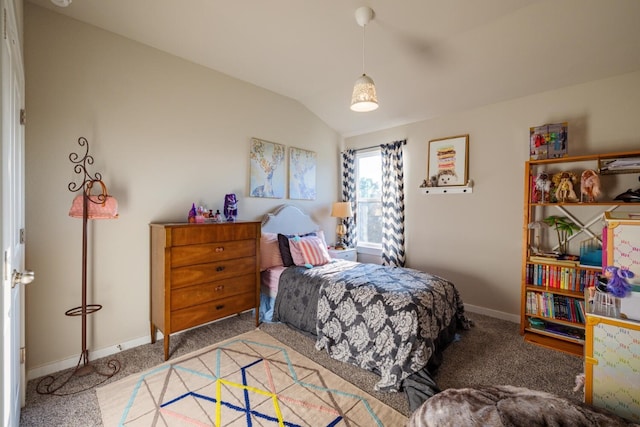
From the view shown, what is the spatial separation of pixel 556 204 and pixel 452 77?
1.63m

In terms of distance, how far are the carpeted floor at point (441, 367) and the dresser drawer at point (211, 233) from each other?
38.4 inches

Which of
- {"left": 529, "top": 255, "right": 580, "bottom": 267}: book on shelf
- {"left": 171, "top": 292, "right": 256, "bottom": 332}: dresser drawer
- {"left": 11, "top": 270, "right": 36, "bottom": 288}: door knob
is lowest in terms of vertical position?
{"left": 171, "top": 292, "right": 256, "bottom": 332}: dresser drawer

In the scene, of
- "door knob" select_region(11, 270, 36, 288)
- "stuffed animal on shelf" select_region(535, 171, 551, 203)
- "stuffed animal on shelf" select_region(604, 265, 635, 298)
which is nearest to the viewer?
"door knob" select_region(11, 270, 36, 288)

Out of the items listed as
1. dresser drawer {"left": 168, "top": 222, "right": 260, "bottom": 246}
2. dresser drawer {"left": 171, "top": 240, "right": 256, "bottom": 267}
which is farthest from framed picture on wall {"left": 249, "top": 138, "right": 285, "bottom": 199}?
dresser drawer {"left": 171, "top": 240, "right": 256, "bottom": 267}

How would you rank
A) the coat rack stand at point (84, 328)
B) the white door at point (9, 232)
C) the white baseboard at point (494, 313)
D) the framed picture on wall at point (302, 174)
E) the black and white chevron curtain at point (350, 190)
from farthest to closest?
the black and white chevron curtain at point (350, 190)
the framed picture on wall at point (302, 174)
the white baseboard at point (494, 313)
the coat rack stand at point (84, 328)
the white door at point (9, 232)

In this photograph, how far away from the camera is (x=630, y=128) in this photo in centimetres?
250

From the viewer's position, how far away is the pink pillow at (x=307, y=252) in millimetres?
3174

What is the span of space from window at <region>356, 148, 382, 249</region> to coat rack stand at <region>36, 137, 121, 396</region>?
3360 millimetres

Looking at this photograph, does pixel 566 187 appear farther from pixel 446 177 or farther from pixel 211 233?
pixel 211 233

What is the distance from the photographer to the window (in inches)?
173

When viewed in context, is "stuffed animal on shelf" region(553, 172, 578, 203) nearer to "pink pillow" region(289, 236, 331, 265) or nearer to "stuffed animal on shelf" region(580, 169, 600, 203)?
"stuffed animal on shelf" region(580, 169, 600, 203)

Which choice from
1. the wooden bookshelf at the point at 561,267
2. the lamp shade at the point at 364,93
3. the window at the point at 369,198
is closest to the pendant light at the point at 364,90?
the lamp shade at the point at 364,93

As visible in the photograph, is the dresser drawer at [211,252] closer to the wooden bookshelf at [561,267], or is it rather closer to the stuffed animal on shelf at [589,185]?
the wooden bookshelf at [561,267]

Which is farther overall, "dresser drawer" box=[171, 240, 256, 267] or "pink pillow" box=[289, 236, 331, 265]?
"pink pillow" box=[289, 236, 331, 265]
